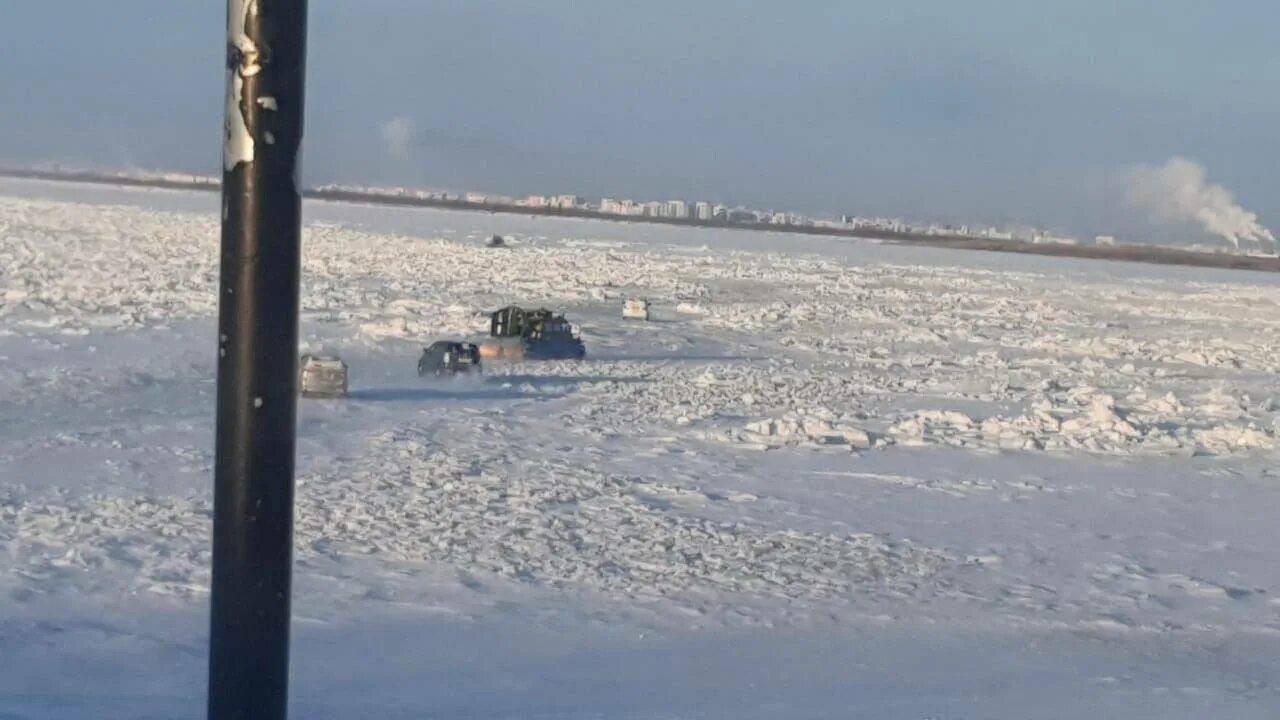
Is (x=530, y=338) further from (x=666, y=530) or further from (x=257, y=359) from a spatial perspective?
(x=257, y=359)

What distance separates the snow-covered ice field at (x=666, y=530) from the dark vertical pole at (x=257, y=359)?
13.7ft

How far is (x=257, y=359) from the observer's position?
2.12 m

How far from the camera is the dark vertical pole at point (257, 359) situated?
207 cm

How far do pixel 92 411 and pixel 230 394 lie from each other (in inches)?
585

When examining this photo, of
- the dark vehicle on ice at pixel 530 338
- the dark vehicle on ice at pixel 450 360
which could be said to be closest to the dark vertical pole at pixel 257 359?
the dark vehicle on ice at pixel 450 360

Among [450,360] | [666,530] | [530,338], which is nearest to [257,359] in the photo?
[666,530]

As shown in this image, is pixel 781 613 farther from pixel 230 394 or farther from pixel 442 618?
pixel 230 394

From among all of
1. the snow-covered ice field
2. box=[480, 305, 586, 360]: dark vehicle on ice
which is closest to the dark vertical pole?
the snow-covered ice field

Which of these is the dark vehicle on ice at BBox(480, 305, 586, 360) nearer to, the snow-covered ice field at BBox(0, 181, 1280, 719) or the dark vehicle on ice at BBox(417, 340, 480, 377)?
the snow-covered ice field at BBox(0, 181, 1280, 719)

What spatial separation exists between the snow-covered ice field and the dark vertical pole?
13.7 feet

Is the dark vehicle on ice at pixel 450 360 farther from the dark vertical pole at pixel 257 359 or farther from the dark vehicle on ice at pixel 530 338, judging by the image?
the dark vertical pole at pixel 257 359

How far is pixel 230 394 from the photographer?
6.98 ft

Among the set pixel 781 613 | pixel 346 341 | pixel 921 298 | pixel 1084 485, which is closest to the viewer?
pixel 781 613

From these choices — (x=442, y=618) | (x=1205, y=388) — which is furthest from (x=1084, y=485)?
(x=1205, y=388)
